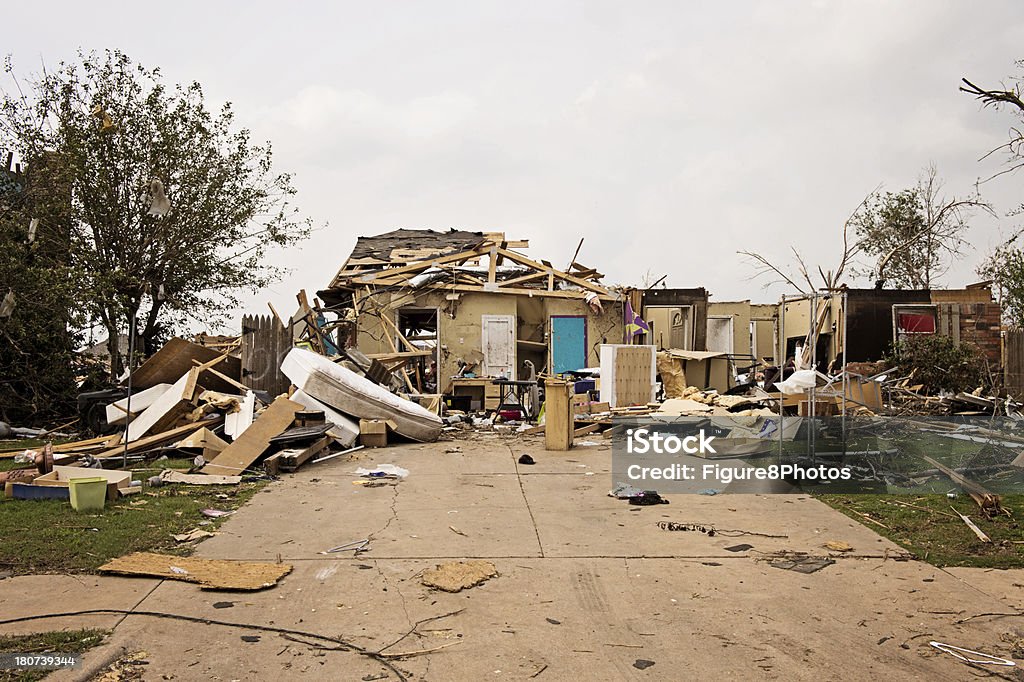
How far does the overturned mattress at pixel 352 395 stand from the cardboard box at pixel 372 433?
0.71ft

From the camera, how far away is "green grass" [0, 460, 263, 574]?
5883mm

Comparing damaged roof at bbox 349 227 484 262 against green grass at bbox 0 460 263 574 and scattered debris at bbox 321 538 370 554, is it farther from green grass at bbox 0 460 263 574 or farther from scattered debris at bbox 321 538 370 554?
scattered debris at bbox 321 538 370 554

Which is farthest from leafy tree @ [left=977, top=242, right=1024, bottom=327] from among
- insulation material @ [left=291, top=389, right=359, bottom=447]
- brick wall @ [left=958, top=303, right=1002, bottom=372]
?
insulation material @ [left=291, top=389, right=359, bottom=447]

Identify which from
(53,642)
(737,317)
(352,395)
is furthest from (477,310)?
(53,642)

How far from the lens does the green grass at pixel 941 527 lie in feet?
20.8

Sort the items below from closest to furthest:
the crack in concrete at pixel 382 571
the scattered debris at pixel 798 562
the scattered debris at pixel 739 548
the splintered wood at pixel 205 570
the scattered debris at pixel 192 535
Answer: the crack in concrete at pixel 382 571, the splintered wood at pixel 205 570, the scattered debris at pixel 798 562, the scattered debris at pixel 739 548, the scattered debris at pixel 192 535

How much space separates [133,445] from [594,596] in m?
8.37

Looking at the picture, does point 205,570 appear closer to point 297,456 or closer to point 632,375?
point 297,456

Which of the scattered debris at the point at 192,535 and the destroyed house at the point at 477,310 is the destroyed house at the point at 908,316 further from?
the scattered debris at the point at 192,535

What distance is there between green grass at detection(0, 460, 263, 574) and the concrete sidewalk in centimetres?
41

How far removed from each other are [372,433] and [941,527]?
8.32 meters

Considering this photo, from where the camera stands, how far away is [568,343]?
21188 mm

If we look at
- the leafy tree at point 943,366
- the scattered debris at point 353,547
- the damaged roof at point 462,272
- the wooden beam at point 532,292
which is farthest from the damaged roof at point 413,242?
the scattered debris at point 353,547

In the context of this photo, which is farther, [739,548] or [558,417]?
[558,417]
